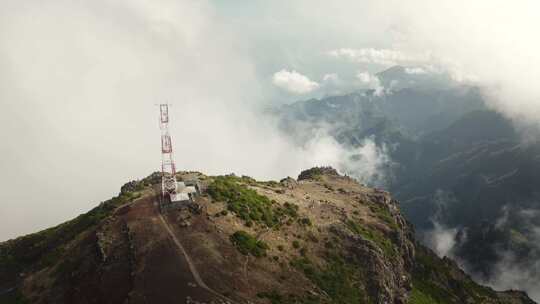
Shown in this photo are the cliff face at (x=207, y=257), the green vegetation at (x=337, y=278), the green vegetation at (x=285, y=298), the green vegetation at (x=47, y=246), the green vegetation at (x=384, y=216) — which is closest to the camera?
the green vegetation at (x=285, y=298)

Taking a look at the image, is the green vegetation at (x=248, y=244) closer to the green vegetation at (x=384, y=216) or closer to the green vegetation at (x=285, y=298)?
the green vegetation at (x=285, y=298)

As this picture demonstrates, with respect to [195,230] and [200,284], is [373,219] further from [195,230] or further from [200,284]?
[200,284]

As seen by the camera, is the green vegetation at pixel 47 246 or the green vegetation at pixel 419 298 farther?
the green vegetation at pixel 419 298

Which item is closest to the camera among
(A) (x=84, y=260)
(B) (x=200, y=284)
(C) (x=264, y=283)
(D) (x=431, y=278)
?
(B) (x=200, y=284)

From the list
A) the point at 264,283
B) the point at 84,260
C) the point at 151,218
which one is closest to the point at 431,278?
the point at 264,283

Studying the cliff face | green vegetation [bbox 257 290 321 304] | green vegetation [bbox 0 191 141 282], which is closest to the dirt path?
the cliff face

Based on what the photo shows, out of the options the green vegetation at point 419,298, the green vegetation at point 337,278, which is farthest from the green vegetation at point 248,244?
the green vegetation at point 419,298
